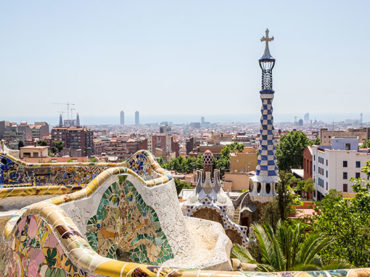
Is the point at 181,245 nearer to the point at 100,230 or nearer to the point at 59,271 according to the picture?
the point at 100,230

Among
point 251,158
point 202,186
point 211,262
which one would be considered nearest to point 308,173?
point 251,158

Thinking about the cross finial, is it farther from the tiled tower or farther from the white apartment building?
the white apartment building

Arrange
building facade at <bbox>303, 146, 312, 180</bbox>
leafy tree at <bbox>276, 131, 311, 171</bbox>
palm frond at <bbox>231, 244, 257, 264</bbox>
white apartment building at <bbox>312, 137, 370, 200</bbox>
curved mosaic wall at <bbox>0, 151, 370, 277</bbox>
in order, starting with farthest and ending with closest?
1. leafy tree at <bbox>276, 131, 311, 171</bbox>
2. building facade at <bbox>303, 146, 312, 180</bbox>
3. white apartment building at <bbox>312, 137, 370, 200</bbox>
4. palm frond at <bbox>231, 244, 257, 264</bbox>
5. curved mosaic wall at <bbox>0, 151, 370, 277</bbox>

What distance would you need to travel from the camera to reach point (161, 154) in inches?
3755

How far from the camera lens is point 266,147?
14.5 meters

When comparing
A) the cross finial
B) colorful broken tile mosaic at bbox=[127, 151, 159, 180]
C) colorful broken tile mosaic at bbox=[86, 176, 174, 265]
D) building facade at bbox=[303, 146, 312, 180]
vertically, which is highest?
the cross finial

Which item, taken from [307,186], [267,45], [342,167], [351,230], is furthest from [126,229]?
[307,186]

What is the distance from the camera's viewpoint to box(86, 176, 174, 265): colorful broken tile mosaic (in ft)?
14.5

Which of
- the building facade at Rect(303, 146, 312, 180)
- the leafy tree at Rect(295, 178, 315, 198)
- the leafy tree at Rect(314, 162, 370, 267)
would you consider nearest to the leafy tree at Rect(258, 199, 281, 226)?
the leafy tree at Rect(314, 162, 370, 267)

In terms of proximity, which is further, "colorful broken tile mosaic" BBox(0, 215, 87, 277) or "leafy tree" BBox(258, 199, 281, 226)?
"leafy tree" BBox(258, 199, 281, 226)

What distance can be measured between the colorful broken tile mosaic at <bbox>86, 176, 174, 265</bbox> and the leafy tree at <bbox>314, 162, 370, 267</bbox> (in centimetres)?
475

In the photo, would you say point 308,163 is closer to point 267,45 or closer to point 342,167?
point 342,167

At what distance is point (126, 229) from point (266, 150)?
1037 cm

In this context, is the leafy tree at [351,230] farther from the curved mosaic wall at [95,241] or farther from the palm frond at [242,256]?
the curved mosaic wall at [95,241]
